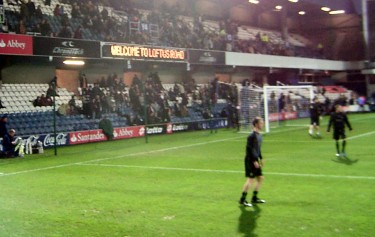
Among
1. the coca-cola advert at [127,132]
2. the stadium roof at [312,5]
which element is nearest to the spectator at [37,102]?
the coca-cola advert at [127,132]

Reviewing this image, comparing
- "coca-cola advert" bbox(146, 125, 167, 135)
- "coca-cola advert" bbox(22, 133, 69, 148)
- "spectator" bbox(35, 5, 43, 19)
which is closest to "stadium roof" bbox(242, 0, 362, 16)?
"coca-cola advert" bbox(146, 125, 167, 135)

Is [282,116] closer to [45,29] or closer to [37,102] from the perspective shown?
[37,102]

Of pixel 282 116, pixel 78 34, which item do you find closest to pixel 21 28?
pixel 78 34

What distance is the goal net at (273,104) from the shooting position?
101ft

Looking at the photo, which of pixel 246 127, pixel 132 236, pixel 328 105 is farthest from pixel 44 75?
pixel 328 105

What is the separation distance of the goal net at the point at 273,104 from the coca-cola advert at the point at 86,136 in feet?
31.7

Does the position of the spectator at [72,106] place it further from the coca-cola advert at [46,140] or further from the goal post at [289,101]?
the goal post at [289,101]

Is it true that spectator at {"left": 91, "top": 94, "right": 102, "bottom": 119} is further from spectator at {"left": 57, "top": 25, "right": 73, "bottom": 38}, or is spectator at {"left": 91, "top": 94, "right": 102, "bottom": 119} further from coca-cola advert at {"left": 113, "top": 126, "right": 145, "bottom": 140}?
spectator at {"left": 57, "top": 25, "right": 73, "bottom": 38}

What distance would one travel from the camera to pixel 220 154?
750 inches

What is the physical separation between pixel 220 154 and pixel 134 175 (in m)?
5.36

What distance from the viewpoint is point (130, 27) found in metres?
31.8

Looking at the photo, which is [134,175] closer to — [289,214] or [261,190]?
[261,190]

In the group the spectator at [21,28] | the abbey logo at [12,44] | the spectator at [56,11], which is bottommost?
the abbey logo at [12,44]

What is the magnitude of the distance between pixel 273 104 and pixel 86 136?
14.6 metres
